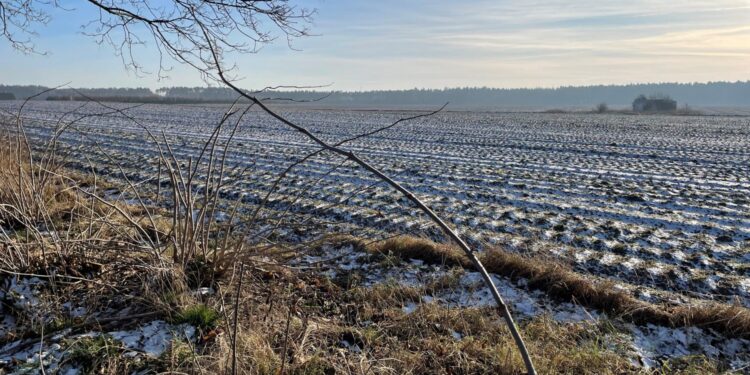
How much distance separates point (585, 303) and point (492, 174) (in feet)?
24.7

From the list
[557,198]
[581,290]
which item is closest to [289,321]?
[581,290]

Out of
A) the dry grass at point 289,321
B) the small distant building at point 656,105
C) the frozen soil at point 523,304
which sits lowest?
the frozen soil at point 523,304

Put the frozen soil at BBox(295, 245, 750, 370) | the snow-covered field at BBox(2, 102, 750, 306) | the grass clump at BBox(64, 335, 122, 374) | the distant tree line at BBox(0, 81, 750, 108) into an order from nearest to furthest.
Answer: the grass clump at BBox(64, 335, 122, 374)
the frozen soil at BBox(295, 245, 750, 370)
the snow-covered field at BBox(2, 102, 750, 306)
the distant tree line at BBox(0, 81, 750, 108)

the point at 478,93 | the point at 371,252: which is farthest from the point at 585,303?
the point at 478,93

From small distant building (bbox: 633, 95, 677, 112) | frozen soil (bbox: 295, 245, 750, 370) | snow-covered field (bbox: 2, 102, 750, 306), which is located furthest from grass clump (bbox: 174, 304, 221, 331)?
small distant building (bbox: 633, 95, 677, 112)

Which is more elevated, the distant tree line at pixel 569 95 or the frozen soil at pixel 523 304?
the distant tree line at pixel 569 95

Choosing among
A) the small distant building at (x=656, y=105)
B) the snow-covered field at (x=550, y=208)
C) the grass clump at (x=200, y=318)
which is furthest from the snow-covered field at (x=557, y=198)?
the small distant building at (x=656, y=105)

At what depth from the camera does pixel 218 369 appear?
2629 millimetres

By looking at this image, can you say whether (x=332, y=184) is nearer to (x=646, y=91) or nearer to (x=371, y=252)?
(x=371, y=252)

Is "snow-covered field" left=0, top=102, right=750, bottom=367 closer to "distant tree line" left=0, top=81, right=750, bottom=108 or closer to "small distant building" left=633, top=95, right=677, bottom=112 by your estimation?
"small distant building" left=633, top=95, right=677, bottom=112

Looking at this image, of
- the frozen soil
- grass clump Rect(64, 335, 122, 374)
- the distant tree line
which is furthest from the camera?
the distant tree line

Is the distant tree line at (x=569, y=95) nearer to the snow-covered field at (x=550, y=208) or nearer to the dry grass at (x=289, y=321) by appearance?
the snow-covered field at (x=550, y=208)

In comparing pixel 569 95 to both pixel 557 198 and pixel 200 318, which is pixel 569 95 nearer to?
pixel 557 198

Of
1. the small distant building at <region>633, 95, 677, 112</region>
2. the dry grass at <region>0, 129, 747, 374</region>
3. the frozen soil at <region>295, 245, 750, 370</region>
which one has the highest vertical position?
the small distant building at <region>633, 95, 677, 112</region>
